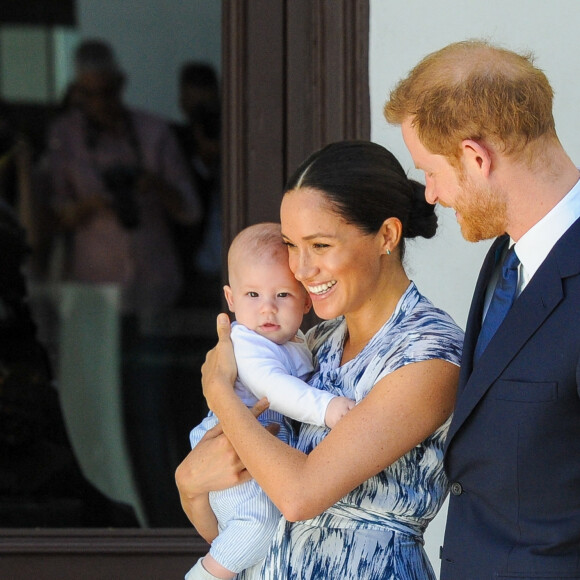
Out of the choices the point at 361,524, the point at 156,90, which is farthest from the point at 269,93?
the point at 361,524

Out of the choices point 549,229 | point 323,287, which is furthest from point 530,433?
point 323,287

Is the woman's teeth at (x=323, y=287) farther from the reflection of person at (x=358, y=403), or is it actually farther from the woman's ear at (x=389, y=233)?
the woman's ear at (x=389, y=233)

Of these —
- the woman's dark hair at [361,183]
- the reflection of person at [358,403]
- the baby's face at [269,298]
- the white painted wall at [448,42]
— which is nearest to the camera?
the reflection of person at [358,403]

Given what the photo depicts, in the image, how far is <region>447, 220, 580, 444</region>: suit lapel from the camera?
1760mm

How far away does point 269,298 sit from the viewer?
7.77ft

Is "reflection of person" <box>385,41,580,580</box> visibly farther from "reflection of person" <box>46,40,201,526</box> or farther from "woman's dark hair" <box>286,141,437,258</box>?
"reflection of person" <box>46,40,201,526</box>

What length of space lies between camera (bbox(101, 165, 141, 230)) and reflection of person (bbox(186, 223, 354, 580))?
1635 millimetres

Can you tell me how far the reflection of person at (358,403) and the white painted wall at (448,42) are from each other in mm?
1025

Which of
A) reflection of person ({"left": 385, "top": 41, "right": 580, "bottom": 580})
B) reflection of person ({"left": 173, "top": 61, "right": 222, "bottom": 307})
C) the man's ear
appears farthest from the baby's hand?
reflection of person ({"left": 173, "top": 61, "right": 222, "bottom": 307})

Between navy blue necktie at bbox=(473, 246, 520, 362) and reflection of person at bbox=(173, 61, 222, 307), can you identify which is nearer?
navy blue necktie at bbox=(473, 246, 520, 362)

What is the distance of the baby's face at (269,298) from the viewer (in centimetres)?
236

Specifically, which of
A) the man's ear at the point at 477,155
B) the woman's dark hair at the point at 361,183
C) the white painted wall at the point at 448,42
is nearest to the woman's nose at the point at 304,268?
the woman's dark hair at the point at 361,183

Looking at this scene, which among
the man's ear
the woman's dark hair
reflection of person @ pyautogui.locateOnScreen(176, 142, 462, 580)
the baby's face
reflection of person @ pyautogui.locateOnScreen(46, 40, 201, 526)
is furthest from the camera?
reflection of person @ pyautogui.locateOnScreen(46, 40, 201, 526)

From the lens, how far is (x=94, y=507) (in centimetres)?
372
